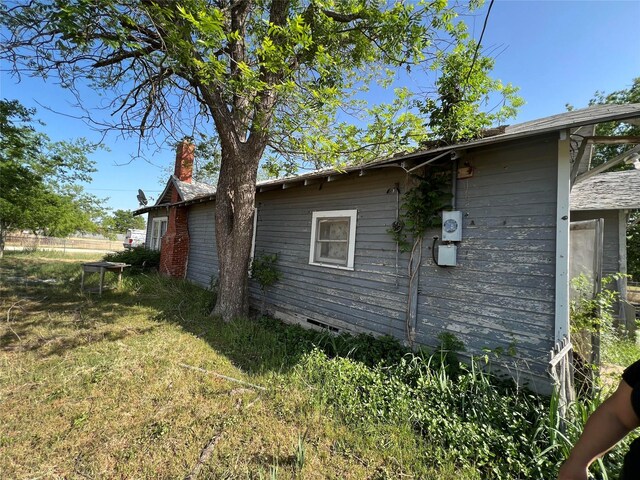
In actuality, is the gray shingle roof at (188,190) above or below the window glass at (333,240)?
above

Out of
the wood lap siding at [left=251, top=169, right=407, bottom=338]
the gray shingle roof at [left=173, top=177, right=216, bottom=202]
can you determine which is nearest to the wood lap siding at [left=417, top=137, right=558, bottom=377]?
the wood lap siding at [left=251, top=169, right=407, bottom=338]

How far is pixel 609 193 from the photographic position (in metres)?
7.88

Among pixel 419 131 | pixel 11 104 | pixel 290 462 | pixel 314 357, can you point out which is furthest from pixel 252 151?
pixel 11 104

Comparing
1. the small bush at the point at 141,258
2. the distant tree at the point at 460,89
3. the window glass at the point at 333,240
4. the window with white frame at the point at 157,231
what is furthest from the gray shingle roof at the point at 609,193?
the window with white frame at the point at 157,231

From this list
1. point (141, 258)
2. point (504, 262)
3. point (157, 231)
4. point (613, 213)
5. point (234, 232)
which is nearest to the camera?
point (504, 262)

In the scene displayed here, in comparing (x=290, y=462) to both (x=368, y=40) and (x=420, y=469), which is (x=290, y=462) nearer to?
(x=420, y=469)

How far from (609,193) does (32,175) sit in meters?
20.4

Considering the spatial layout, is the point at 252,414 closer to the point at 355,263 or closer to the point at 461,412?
the point at 461,412

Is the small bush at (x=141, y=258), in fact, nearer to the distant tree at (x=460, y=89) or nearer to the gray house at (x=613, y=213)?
the distant tree at (x=460, y=89)

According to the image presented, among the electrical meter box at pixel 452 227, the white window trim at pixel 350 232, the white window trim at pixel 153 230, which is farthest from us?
the white window trim at pixel 153 230

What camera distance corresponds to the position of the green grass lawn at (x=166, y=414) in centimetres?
219

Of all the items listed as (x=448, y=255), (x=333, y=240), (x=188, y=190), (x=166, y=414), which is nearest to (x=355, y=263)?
(x=333, y=240)

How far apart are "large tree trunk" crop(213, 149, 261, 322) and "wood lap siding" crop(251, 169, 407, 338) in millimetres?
1022

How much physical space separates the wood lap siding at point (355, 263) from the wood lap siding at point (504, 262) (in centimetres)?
73
